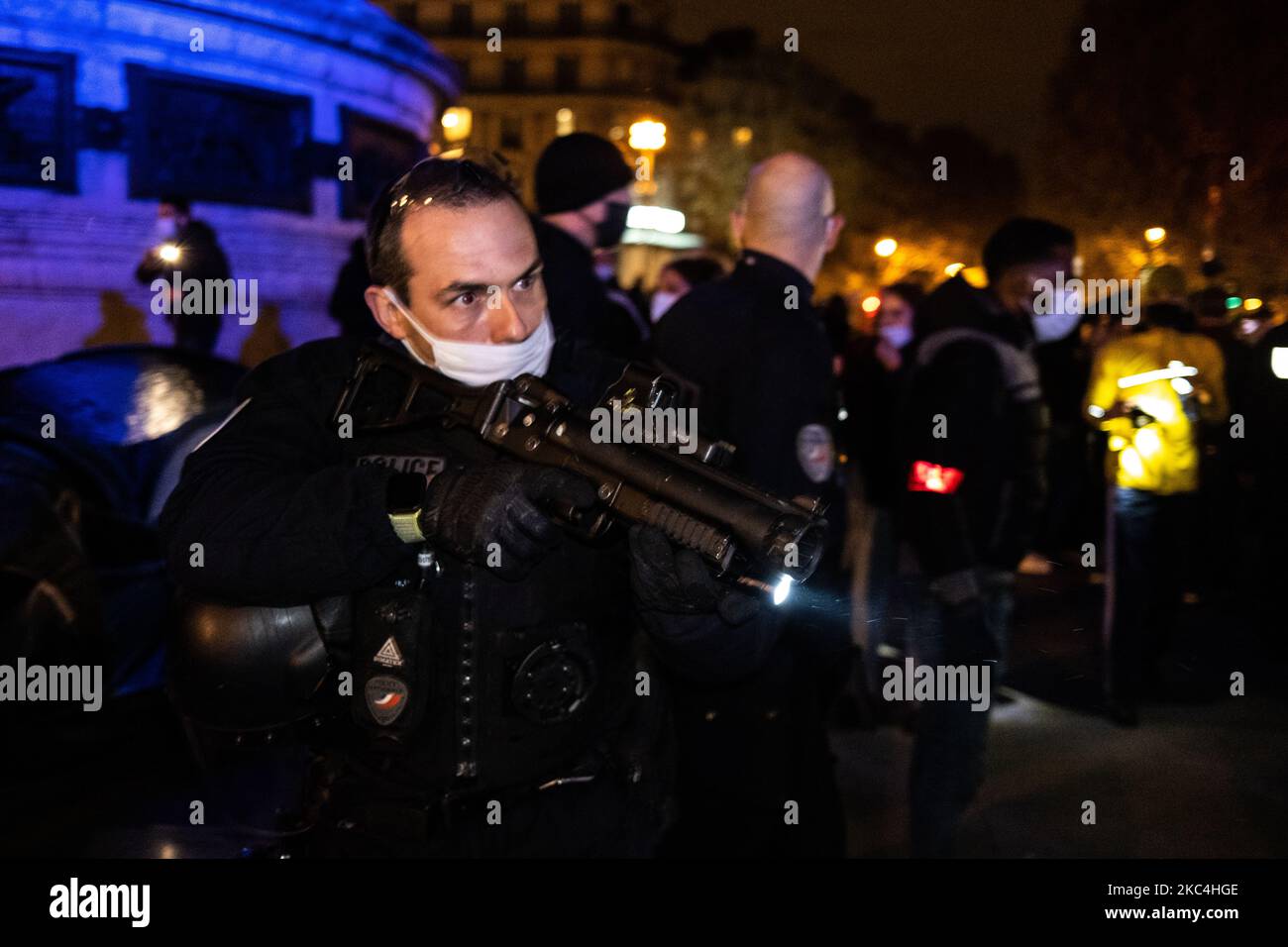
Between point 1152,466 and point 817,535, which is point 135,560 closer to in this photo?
point 817,535

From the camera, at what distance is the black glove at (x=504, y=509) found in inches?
82.1

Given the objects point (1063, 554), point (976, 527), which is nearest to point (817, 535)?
point (976, 527)

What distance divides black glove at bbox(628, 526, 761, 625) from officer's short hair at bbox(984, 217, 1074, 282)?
3.02 meters

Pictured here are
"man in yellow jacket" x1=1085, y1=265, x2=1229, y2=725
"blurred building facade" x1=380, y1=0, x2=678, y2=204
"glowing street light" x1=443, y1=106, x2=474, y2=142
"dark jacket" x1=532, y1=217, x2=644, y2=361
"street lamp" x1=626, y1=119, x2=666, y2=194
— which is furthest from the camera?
"blurred building facade" x1=380, y1=0, x2=678, y2=204

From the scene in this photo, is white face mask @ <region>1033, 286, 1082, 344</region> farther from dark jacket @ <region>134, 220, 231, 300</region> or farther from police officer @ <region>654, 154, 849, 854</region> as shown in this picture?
dark jacket @ <region>134, 220, 231, 300</region>

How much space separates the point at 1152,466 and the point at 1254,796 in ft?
5.91

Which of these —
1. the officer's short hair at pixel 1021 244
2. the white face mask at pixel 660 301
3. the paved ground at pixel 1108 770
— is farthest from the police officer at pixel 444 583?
the white face mask at pixel 660 301

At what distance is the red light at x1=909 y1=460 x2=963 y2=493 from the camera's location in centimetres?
428

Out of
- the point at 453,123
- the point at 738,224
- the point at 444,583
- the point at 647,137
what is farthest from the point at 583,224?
the point at 453,123

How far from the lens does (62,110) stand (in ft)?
23.1

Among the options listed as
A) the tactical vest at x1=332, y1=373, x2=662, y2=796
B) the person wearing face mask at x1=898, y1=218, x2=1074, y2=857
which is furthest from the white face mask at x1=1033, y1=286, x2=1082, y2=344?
the tactical vest at x1=332, y1=373, x2=662, y2=796

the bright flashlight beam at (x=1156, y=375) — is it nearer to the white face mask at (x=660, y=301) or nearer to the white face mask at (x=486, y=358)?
the white face mask at (x=660, y=301)

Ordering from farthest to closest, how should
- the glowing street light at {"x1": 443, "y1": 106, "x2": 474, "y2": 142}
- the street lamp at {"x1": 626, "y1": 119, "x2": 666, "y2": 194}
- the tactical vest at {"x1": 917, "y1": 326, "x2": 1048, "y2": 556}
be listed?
the glowing street light at {"x1": 443, "y1": 106, "x2": 474, "y2": 142}
the street lamp at {"x1": 626, "y1": 119, "x2": 666, "y2": 194}
the tactical vest at {"x1": 917, "y1": 326, "x2": 1048, "y2": 556}

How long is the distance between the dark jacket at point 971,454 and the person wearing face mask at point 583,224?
40.0 inches
